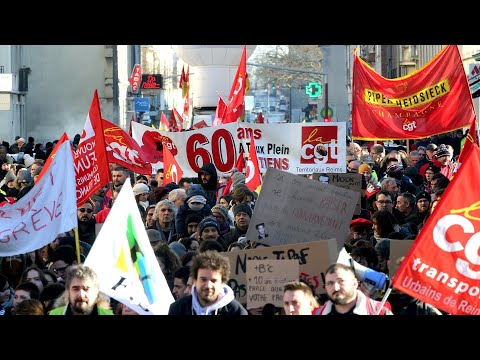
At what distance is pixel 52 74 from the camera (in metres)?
47.8

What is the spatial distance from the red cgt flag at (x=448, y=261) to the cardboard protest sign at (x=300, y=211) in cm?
291

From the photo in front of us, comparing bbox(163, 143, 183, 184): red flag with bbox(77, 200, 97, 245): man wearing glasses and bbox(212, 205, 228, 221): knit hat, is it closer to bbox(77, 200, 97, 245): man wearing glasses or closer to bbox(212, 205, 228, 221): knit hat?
bbox(77, 200, 97, 245): man wearing glasses

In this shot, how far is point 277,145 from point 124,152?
6.15 ft

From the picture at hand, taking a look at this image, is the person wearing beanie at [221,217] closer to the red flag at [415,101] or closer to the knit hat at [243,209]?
the knit hat at [243,209]

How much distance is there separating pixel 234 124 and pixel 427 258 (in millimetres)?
8906

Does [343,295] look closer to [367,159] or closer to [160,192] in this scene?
[160,192]

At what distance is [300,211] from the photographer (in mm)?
9828

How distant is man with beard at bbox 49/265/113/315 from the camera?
6777mm

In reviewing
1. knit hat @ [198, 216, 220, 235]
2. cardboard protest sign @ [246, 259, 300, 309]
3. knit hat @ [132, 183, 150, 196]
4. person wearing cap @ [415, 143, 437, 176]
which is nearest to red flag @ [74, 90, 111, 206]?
knit hat @ [198, 216, 220, 235]

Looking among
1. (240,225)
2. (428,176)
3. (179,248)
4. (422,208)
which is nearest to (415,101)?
(428,176)

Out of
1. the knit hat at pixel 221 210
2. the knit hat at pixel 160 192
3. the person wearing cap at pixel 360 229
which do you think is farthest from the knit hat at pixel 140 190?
the person wearing cap at pixel 360 229

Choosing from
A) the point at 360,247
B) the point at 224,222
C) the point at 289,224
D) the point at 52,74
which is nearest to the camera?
the point at 360,247
